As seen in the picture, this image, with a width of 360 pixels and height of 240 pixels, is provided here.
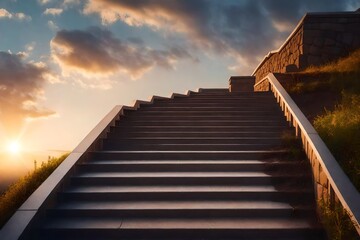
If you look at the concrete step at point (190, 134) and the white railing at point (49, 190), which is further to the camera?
the concrete step at point (190, 134)

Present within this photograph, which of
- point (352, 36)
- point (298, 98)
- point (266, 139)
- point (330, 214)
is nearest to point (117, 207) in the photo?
point (330, 214)

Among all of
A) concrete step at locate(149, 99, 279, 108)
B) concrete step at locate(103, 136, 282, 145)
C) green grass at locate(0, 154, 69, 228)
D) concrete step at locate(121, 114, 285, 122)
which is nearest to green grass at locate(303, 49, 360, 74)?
concrete step at locate(149, 99, 279, 108)

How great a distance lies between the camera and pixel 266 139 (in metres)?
8.24

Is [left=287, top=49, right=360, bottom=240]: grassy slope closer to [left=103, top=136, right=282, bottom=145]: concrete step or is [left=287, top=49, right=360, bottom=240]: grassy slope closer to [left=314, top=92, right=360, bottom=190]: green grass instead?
[left=314, top=92, right=360, bottom=190]: green grass

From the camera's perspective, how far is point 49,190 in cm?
567

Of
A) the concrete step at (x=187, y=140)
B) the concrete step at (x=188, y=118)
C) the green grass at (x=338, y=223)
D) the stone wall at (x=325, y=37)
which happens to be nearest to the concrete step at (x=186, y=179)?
the green grass at (x=338, y=223)

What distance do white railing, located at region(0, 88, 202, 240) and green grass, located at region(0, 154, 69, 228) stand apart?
1.79 feet

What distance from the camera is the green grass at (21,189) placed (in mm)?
5766

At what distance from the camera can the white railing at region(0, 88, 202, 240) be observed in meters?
4.83

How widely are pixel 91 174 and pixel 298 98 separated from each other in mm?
6818

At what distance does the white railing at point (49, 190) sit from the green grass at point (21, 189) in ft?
1.79

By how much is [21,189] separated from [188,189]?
309 cm

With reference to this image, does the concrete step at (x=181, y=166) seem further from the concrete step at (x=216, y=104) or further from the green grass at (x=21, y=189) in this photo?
the concrete step at (x=216, y=104)

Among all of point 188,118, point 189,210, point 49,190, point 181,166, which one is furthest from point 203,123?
point 49,190
